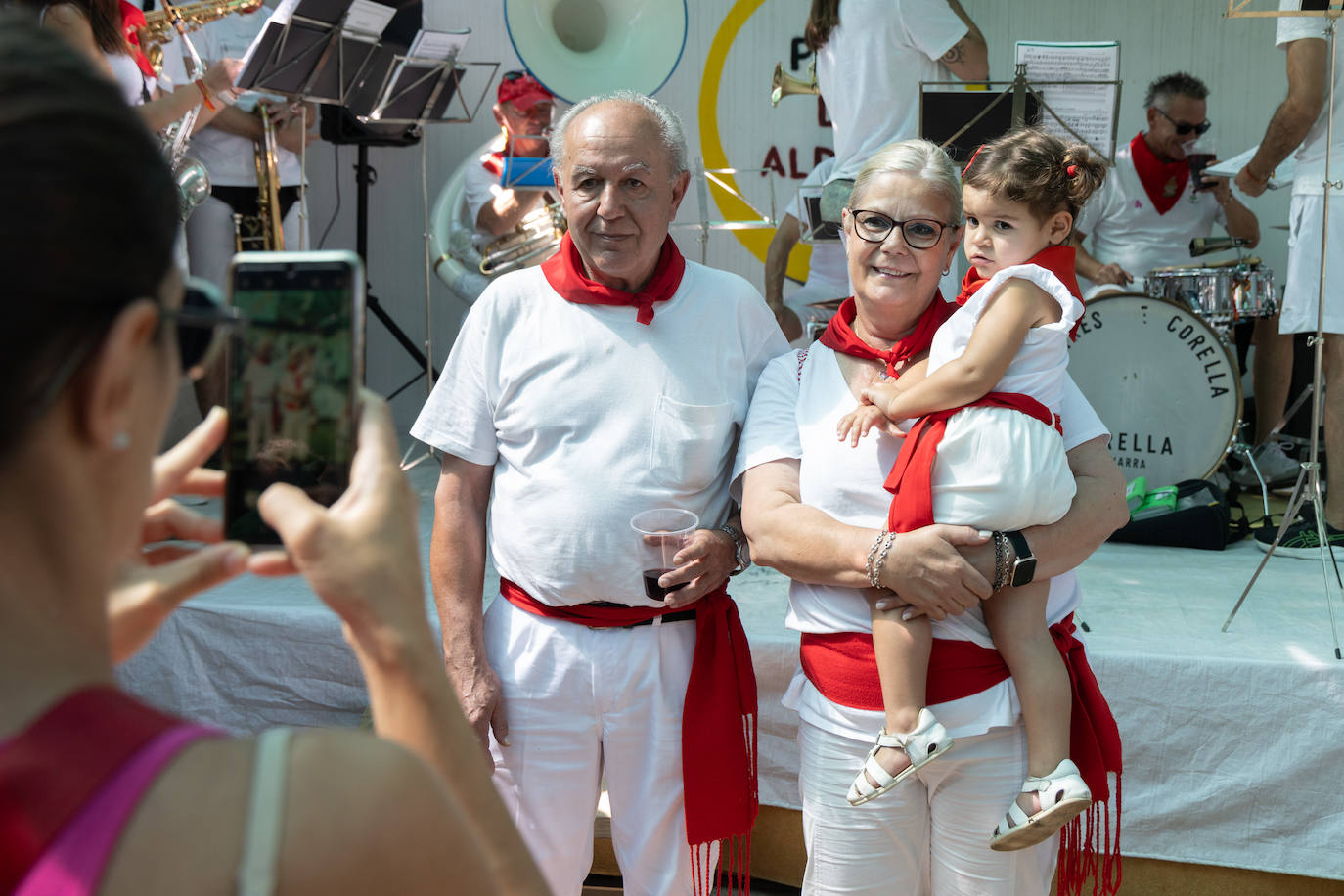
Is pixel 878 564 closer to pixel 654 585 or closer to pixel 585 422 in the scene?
pixel 654 585

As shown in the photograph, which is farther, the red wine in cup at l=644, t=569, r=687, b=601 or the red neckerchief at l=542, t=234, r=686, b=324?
the red neckerchief at l=542, t=234, r=686, b=324

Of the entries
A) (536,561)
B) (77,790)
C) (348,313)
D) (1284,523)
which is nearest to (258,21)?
(536,561)

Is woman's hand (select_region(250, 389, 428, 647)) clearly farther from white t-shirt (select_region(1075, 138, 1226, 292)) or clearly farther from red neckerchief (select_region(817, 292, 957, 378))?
white t-shirt (select_region(1075, 138, 1226, 292))

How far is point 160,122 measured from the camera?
3660mm

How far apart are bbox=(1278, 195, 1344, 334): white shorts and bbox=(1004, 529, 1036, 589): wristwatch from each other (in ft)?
9.16

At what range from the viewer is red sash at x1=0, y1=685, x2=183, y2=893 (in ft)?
2.10

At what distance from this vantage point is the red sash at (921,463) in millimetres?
2061

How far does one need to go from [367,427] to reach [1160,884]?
111 inches

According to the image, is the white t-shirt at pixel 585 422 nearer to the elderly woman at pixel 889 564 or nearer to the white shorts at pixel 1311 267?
the elderly woman at pixel 889 564

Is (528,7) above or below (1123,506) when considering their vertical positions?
above

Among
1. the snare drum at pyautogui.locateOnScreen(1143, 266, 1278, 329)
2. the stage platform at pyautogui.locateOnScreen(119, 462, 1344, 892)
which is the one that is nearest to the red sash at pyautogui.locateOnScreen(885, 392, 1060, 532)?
the stage platform at pyautogui.locateOnScreen(119, 462, 1344, 892)

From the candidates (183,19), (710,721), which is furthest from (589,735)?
(183,19)

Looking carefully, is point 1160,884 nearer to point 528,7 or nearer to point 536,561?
point 536,561

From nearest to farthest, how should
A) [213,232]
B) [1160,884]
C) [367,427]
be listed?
[367,427]
[1160,884]
[213,232]
